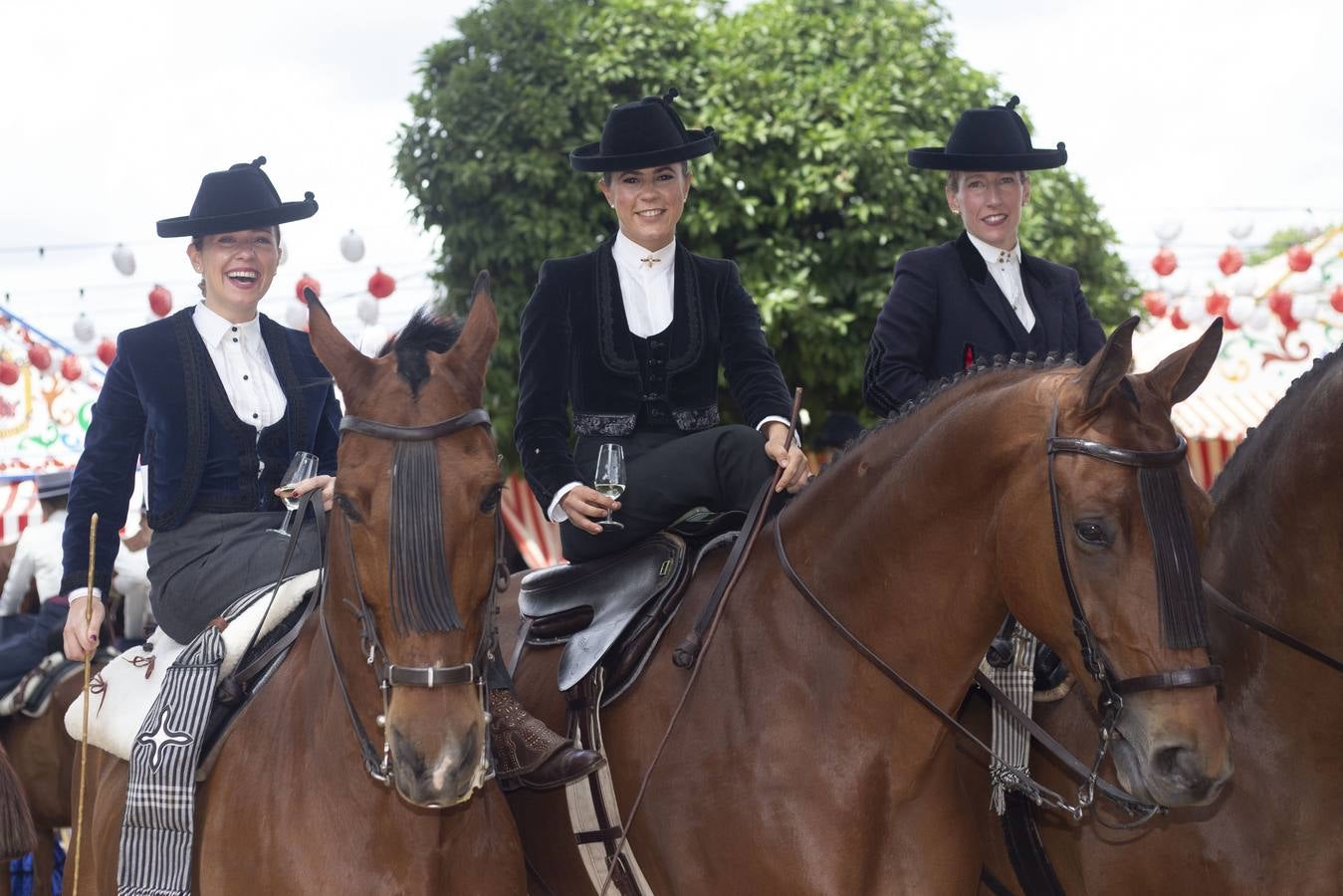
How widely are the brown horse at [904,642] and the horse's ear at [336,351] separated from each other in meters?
1.20

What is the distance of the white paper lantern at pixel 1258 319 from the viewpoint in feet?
47.5

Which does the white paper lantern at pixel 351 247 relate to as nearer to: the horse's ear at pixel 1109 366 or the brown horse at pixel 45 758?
the brown horse at pixel 45 758

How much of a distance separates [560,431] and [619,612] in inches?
25.1

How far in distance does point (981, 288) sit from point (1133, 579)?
1.89 meters

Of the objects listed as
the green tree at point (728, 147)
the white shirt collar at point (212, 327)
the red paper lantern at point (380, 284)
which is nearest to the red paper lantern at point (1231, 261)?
the green tree at point (728, 147)

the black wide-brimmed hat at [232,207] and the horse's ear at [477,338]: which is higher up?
the black wide-brimmed hat at [232,207]

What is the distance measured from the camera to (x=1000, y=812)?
388cm

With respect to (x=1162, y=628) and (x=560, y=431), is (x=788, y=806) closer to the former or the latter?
(x=1162, y=628)

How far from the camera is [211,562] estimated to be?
13.4ft

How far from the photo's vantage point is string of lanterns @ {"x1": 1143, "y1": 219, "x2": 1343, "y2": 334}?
14.2 meters

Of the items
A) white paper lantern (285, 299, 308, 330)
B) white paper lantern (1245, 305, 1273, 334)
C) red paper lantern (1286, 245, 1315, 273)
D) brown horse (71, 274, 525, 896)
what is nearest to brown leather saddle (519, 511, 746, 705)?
brown horse (71, 274, 525, 896)

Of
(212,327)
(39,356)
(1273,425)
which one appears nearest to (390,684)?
(212,327)

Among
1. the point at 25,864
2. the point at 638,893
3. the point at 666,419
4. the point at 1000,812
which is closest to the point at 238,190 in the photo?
the point at 666,419

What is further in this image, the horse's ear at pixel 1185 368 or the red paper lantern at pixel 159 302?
the red paper lantern at pixel 159 302
